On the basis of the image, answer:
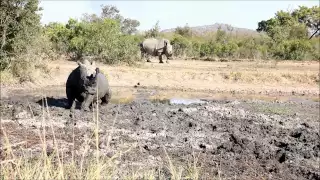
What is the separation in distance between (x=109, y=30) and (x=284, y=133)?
45.4 feet

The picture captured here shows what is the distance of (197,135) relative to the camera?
29.9 feet

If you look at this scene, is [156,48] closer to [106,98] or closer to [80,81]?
[106,98]

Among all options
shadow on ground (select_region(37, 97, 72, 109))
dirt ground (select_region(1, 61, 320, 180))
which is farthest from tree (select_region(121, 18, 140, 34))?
shadow on ground (select_region(37, 97, 72, 109))

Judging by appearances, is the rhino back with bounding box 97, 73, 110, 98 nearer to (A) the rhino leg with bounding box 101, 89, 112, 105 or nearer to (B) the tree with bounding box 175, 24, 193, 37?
(A) the rhino leg with bounding box 101, 89, 112, 105

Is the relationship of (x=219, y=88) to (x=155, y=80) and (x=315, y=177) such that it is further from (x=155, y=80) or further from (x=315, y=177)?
(x=315, y=177)

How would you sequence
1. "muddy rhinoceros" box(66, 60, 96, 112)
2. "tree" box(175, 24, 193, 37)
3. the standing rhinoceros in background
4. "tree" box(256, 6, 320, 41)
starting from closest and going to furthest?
"muddy rhinoceros" box(66, 60, 96, 112) → the standing rhinoceros in background → "tree" box(256, 6, 320, 41) → "tree" box(175, 24, 193, 37)

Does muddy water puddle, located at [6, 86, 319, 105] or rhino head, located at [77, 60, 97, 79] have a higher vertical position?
rhino head, located at [77, 60, 97, 79]

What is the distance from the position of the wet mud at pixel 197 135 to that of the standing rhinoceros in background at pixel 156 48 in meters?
14.2

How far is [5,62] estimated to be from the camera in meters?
16.3

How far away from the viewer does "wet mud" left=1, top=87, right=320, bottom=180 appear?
7207mm

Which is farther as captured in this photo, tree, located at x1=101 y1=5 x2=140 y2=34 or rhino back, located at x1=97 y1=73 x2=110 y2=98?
tree, located at x1=101 y1=5 x2=140 y2=34

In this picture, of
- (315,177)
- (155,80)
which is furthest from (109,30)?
(315,177)

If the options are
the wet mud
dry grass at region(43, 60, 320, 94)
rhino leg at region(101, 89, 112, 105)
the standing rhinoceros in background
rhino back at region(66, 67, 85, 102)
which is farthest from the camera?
the standing rhinoceros in background

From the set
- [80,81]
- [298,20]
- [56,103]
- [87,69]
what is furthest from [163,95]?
[298,20]
